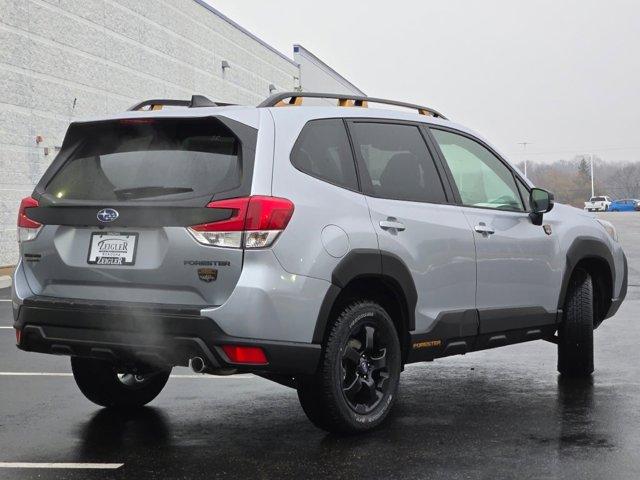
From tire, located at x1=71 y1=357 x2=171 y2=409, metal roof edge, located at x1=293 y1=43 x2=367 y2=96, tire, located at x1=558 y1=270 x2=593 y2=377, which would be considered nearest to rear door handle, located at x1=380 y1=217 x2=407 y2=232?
tire, located at x1=71 y1=357 x2=171 y2=409

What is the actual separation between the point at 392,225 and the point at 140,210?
4.97 ft

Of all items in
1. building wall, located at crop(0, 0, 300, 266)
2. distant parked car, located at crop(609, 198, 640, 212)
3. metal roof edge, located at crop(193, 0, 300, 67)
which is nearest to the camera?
building wall, located at crop(0, 0, 300, 266)

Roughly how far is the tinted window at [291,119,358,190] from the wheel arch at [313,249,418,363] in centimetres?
47

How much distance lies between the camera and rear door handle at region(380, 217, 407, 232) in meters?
5.96

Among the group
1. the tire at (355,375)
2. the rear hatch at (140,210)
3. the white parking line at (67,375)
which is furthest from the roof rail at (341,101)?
the white parking line at (67,375)

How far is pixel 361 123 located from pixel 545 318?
2.20 metres

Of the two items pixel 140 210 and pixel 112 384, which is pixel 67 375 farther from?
pixel 140 210

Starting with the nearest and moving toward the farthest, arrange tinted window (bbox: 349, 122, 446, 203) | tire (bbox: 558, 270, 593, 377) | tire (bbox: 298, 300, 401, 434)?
1. tire (bbox: 298, 300, 401, 434)
2. tinted window (bbox: 349, 122, 446, 203)
3. tire (bbox: 558, 270, 593, 377)

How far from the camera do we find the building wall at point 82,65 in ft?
71.9

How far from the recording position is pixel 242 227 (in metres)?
5.20

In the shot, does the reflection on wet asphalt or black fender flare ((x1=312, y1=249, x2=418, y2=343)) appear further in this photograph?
black fender flare ((x1=312, y1=249, x2=418, y2=343))

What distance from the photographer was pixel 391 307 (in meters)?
6.22

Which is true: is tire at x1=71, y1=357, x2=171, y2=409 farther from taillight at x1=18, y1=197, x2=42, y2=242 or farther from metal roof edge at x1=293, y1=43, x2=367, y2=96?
metal roof edge at x1=293, y1=43, x2=367, y2=96

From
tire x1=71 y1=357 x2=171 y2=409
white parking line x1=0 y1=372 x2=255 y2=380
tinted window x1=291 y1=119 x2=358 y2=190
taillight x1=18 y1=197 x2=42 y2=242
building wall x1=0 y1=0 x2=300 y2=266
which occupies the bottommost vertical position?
white parking line x1=0 y1=372 x2=255 y2=380
